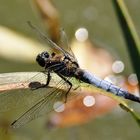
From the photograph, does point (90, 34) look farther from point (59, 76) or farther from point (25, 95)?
point (25, 95)

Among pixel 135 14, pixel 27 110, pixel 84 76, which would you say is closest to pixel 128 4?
pixel 135 14

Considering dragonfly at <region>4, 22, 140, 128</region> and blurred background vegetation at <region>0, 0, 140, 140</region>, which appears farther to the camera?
blurred background vegetation at <region>0, 0, 140, 140</region>

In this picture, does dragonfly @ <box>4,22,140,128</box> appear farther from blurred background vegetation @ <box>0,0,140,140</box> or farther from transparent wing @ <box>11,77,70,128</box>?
blurred background vegetation @ <box>0,0,140,140</box>

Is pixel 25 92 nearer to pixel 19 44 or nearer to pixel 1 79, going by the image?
pixel 1 79

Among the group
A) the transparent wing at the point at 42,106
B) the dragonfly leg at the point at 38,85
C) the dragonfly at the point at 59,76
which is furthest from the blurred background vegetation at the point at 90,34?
the dragonfly leg at the point at 38,85

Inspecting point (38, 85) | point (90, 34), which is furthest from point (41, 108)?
point (90, 34)

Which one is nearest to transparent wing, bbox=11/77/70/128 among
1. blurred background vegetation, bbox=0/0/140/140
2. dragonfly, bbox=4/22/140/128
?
dragonfly, bbox=4/22/140/128
